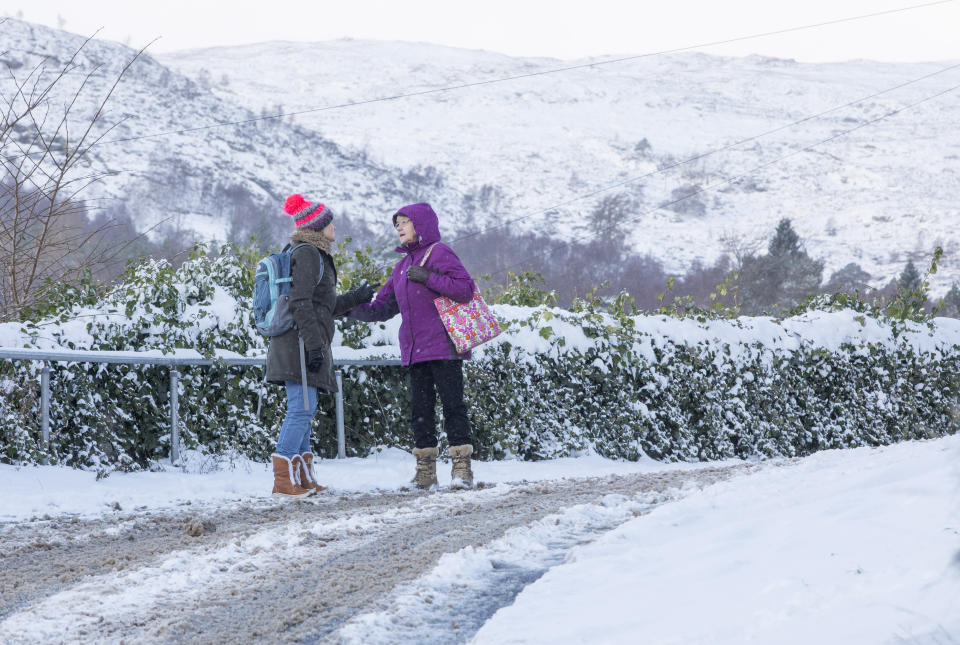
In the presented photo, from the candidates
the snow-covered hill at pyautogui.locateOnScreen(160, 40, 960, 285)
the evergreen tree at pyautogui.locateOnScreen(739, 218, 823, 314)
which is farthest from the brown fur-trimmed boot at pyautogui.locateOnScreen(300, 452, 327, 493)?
the snow-covered hill at pyautogui.locateOnScreen(160, 40, 960, 285)

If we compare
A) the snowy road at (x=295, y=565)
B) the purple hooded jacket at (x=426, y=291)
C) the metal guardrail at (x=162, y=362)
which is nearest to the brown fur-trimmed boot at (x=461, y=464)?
the purple hooded jacket at (x=426, y=291)

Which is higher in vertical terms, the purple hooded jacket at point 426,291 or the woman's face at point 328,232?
the woman's face at point 328,232

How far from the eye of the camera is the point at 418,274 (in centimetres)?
594

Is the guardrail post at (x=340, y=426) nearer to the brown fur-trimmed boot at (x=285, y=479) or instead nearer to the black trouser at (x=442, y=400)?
the black trouser at (x=442, y=400)

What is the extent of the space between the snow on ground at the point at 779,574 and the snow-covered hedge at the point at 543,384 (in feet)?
11.5

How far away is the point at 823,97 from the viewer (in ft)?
612

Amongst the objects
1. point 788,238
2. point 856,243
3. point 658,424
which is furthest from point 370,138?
point 658,424

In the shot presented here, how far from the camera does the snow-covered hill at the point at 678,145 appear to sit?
140 meters

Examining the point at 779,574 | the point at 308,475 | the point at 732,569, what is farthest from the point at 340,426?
the point at 779,574

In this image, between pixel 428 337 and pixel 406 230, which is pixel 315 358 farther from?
pixel 406 230

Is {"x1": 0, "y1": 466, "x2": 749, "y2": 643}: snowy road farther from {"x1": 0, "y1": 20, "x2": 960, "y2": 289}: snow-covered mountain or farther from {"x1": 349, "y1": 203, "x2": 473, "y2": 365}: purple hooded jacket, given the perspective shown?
{"x1": 0, "y1": 20, "x2": 960, "y2": 289}: snow-covered mountain

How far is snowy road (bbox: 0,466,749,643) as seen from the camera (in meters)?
2.83

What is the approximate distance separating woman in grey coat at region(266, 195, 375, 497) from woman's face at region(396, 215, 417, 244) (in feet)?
1.52

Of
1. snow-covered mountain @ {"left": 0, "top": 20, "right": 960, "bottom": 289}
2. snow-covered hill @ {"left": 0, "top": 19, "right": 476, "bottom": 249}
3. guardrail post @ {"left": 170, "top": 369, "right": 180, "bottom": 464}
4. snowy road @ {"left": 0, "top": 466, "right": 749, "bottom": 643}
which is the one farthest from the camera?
snow-covered mountain @ {"left": 0, "top": 20, "right": 960, "bottom": 289}
